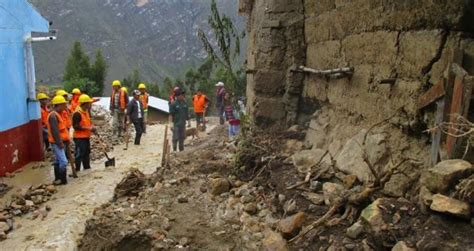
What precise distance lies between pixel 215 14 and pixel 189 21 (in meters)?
87.9

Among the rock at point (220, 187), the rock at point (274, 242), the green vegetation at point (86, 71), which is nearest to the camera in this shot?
the rock at point (274, 242)

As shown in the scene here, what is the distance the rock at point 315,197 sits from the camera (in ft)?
14.1

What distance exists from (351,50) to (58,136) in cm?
527

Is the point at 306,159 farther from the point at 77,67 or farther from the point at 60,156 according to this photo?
the point at 77,67

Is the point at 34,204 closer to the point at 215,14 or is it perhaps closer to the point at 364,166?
the point at 215,14

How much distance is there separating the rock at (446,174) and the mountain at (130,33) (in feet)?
226

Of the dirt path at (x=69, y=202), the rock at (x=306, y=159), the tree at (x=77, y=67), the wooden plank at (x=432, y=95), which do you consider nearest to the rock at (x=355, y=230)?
the wooden plank at (x=432, y=95)

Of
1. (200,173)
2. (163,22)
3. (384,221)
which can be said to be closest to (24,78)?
(200,173)

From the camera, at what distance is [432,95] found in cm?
345

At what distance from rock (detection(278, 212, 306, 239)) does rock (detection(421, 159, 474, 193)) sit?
46.4 inches

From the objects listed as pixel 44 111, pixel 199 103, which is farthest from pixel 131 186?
pixel 199 103

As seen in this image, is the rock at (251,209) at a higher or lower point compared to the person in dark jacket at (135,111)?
lower

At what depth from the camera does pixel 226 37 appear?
9.05 meters

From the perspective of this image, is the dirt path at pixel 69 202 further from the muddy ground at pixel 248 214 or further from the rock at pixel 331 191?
the rock at pixel 331 191
